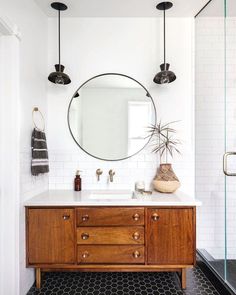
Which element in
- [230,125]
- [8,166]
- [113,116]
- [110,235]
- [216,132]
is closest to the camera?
[8,166]

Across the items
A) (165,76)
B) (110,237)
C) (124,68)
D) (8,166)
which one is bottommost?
(110,237)

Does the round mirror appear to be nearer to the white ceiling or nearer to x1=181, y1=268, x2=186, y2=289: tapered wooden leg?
the white ceiling

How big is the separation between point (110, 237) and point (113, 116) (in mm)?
1171

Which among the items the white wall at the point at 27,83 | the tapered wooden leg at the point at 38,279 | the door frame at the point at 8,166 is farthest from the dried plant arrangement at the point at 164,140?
the tapered wooden leg at the point at 38,279

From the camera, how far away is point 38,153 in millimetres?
2049

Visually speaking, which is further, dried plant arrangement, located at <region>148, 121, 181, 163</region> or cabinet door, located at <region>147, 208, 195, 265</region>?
dried plant arrangement, located at <region>148, 121, 181, 163</region>

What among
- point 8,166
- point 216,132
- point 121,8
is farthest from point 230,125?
point 8,166

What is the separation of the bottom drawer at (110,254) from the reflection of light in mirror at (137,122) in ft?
3.08

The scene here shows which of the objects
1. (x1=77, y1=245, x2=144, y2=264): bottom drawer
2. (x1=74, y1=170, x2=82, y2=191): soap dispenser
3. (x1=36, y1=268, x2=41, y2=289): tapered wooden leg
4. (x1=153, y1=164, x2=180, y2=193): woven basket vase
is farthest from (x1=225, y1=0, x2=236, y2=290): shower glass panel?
(x1=36, y1=268, x2=41, y2=289): tapered wooden leg

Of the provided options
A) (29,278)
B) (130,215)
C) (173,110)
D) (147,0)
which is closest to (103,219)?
(130,215)

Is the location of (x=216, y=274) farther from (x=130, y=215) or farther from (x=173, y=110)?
(x=173, y=110)

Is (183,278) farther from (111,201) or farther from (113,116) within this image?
(113,116)

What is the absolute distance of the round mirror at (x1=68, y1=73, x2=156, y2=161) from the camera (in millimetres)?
2400

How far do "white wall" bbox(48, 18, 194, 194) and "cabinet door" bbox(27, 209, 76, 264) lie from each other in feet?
1.84
